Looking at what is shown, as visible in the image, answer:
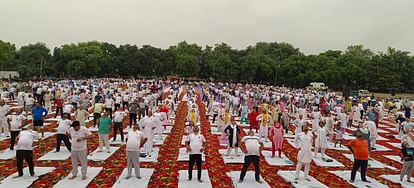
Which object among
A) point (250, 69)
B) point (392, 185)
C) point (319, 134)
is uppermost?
point (250, 69)

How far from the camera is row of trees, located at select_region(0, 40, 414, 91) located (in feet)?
216

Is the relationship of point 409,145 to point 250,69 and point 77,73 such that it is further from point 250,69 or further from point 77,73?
point 77,73

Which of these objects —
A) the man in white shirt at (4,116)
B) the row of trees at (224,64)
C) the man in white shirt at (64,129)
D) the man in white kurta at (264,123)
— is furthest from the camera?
the row of trees at (224,64)

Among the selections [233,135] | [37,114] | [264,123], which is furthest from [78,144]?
[264,123]

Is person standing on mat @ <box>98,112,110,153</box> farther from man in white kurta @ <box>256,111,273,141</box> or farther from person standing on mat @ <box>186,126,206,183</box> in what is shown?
man in white kurta @ <box>256,111,273,141</box>

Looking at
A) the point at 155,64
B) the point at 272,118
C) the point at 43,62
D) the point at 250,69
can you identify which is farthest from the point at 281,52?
the point at 272,118

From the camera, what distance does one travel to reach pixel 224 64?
73375 mm

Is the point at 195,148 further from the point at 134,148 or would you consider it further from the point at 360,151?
the point at 360,151

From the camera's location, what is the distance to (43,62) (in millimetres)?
82562

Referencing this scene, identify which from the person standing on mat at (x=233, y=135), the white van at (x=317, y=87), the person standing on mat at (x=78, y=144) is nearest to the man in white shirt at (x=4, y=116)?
the person standing on mat at (x=78, y=144)

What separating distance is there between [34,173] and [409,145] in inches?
404

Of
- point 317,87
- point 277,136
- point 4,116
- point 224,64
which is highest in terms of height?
point 224,64

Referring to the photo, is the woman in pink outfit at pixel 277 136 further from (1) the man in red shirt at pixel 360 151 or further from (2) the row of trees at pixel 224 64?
(2) the row of trees at pixel 224 64

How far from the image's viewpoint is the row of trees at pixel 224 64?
216 ft
